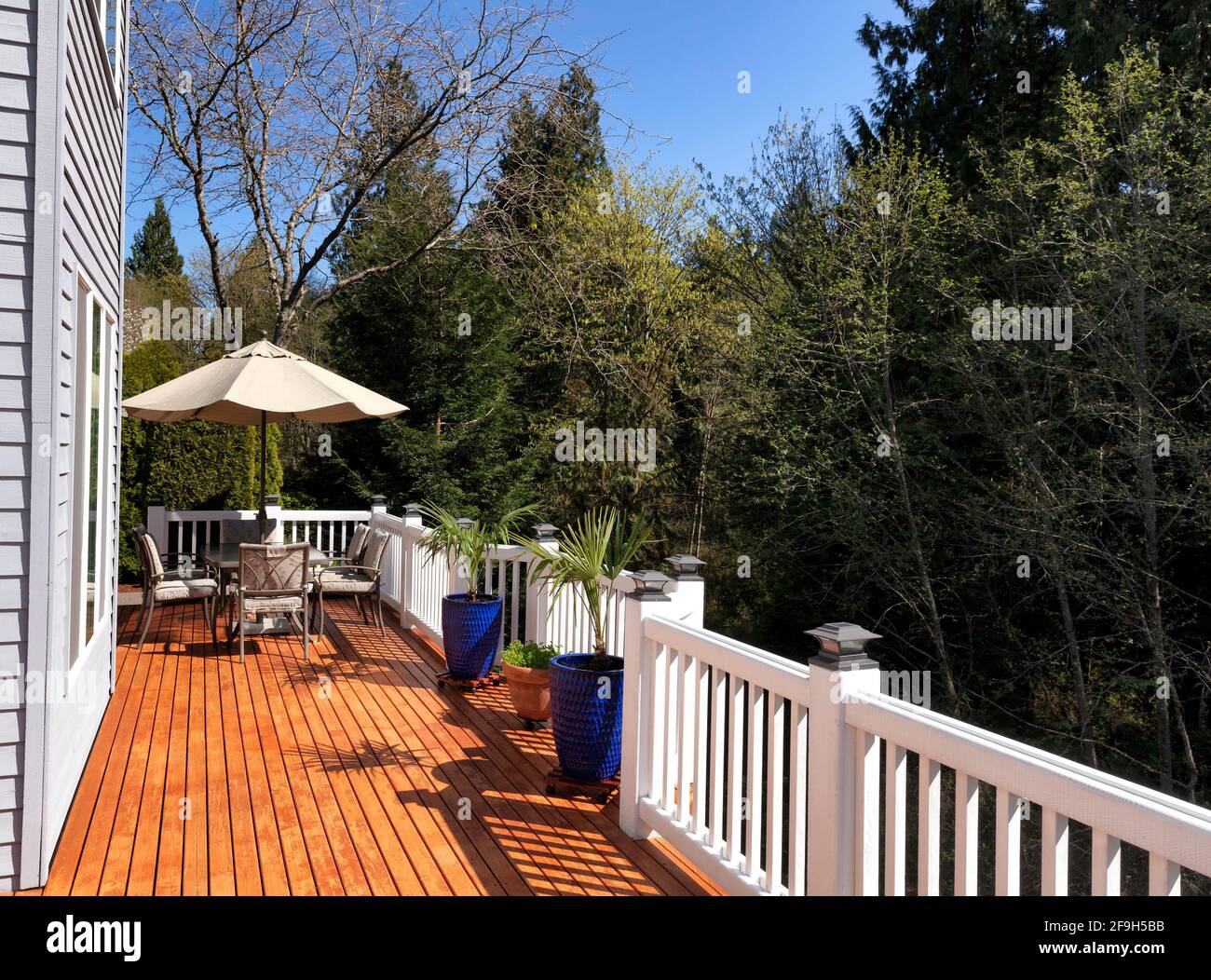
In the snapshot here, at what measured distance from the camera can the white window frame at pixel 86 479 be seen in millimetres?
3713

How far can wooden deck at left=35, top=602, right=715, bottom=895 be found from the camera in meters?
2.99

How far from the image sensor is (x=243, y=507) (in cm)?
1031

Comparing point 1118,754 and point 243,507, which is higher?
point 243,507

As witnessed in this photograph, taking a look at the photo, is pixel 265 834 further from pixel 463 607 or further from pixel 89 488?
pixel 463 607

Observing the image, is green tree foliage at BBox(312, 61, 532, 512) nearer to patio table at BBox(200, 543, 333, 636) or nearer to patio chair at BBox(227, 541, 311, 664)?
patio table at BBox(200, 543, 333, 636)

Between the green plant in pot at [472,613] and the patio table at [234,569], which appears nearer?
the green plant in pot at [472,613]

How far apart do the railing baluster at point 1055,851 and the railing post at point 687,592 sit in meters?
1.81

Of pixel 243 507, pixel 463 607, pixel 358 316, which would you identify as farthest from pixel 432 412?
pixel 463 607

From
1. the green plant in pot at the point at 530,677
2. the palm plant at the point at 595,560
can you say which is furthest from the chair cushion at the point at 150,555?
the palm plant at the point at 595,560

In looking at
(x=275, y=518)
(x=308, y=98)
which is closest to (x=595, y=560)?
(x=275, y=518)

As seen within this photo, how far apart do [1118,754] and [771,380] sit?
558 centimetres

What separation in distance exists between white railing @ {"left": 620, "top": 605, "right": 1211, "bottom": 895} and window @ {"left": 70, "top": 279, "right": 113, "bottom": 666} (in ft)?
7.69

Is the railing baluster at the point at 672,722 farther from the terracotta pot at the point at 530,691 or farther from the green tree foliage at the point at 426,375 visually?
the green tree foliage at the point at 426,375

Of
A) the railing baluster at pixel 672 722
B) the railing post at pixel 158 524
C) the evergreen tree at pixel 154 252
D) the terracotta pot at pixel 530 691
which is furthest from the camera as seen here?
the evergreen tree at pixel 154 252
